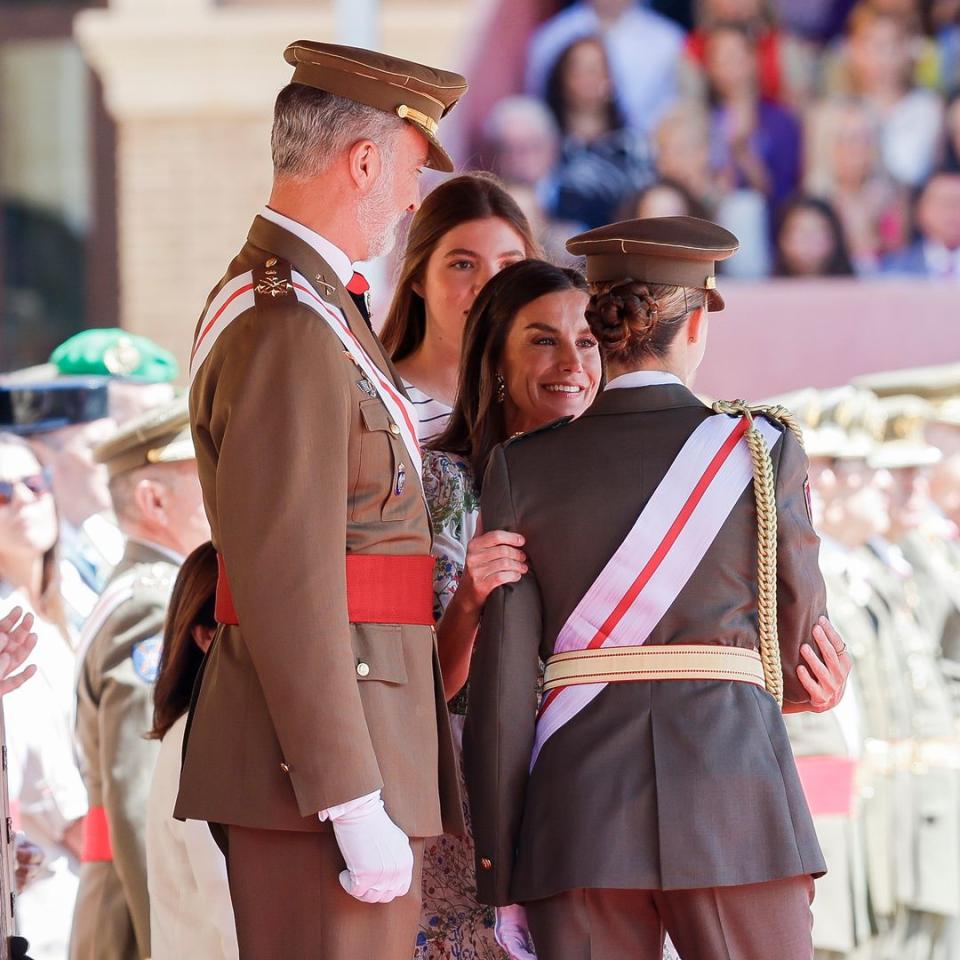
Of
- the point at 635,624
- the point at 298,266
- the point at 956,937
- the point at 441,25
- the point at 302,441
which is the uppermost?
the point at 441,25

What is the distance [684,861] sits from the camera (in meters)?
2.67

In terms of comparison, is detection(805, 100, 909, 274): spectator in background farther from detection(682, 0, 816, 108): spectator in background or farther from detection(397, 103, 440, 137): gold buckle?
detection(397, 103, 440, 137): gold buckle

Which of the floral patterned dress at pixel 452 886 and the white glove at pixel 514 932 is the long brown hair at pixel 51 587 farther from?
the white glove at pixel 514 932

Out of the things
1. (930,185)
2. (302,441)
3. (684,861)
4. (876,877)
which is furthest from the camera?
(930,185)

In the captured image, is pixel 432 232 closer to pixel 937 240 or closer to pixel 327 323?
pixel 327 323

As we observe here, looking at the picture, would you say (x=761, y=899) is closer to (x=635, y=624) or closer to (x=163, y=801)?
(x=635, y=624)

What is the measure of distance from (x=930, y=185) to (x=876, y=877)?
2.99 m

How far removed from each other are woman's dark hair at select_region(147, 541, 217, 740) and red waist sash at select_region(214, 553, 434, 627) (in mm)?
717

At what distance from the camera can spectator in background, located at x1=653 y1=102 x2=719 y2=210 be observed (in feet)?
25.0

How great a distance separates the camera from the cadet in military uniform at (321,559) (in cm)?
246

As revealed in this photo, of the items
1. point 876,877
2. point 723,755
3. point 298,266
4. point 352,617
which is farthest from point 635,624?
point 876,877

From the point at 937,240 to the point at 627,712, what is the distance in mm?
5269

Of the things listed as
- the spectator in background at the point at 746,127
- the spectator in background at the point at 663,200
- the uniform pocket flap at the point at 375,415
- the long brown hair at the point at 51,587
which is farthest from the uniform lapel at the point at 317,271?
the spectator in background at the point at 746,127

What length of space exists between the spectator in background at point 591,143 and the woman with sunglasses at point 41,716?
10.8 ft
